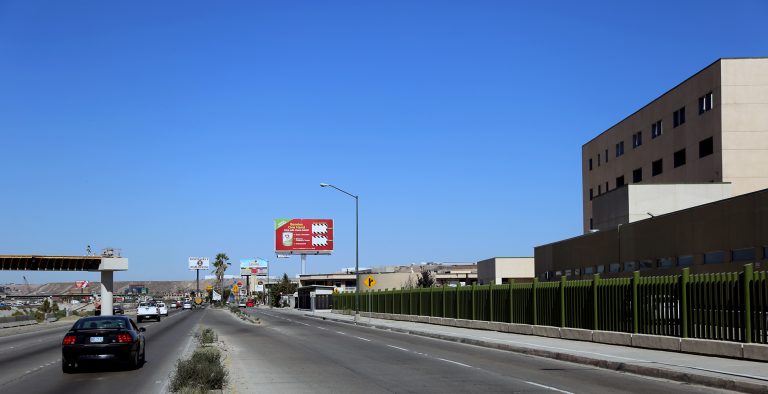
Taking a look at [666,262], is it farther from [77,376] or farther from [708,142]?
[77,376]

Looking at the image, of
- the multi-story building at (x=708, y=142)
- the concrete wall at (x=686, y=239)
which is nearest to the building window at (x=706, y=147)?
the multi-story building at (x=708, y=142)

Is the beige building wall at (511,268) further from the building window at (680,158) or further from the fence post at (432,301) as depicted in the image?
the fence post at (432,301)

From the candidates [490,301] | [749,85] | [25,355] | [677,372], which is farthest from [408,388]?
[749,85]

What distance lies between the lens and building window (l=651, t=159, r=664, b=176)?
5922 cm

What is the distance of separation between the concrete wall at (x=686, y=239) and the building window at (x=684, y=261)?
0.54ft

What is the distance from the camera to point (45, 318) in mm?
68750

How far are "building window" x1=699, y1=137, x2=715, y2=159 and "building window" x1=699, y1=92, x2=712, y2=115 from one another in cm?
203

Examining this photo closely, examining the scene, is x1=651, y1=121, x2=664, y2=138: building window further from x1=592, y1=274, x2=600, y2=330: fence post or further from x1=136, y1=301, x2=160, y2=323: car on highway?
x1=136, y1=301, x2=160, y2=323: car on highway

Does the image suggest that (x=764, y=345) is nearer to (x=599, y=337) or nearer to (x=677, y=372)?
(x=677, y=372)

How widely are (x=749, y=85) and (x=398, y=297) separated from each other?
2846 centimetres

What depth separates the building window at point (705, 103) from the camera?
2009 inches

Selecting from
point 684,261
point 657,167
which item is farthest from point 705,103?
point 684,261

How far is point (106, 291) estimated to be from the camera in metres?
70.4

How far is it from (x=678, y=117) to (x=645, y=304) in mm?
36491
